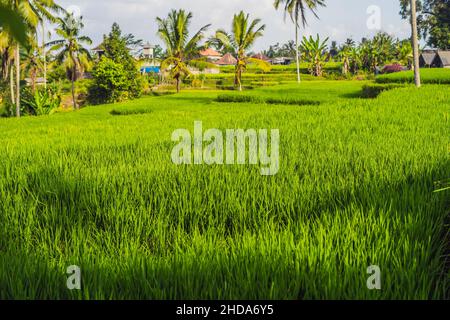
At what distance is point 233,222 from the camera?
3.09 metres

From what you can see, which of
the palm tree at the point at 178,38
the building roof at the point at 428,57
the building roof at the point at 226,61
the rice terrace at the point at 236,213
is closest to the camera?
the rice terrace at the point at 236,213

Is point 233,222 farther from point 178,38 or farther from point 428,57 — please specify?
point 428,57

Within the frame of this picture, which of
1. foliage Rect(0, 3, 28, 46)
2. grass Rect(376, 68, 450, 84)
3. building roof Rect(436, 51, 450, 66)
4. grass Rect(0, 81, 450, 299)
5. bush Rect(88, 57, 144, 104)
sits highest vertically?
building roof Rect(436, 51, 450, 66)

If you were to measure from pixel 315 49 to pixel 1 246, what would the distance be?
125 ft

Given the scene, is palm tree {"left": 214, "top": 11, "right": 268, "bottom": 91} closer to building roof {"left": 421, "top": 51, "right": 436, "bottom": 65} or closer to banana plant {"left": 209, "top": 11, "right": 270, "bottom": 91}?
banana plant {"left": 209, "top": 11, "right": 270, "bottom": 91}

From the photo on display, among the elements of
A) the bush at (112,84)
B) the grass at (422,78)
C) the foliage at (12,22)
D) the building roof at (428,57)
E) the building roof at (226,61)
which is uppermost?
the building roof at (226,61)

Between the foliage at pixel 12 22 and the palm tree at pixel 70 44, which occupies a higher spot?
the palm tree at pixel 70 44

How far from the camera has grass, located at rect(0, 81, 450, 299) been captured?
1.95 meters

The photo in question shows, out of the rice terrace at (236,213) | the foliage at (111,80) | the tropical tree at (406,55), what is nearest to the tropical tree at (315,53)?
the tropical tree at (406,55)

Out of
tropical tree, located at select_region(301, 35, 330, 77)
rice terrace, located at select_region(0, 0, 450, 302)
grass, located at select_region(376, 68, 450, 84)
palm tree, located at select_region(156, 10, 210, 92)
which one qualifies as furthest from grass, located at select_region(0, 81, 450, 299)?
tropical tree, located at select_region(301, 35, 330, 77)

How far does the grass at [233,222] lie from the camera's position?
6.39ft

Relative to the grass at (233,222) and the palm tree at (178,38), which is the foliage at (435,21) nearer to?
the palm tree at (178,38)
